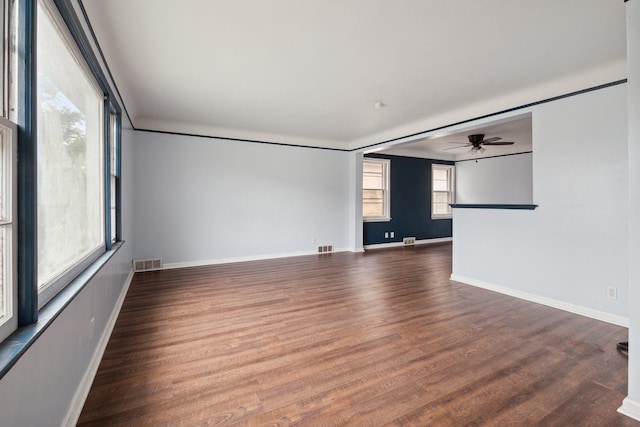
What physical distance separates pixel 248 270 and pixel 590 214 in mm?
4591

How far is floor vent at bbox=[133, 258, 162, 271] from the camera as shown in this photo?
4941 millimetres

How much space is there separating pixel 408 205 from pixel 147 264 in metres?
6.17

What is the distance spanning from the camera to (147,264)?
5.03 meters

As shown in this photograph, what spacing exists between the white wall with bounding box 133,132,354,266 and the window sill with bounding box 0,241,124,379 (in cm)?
337

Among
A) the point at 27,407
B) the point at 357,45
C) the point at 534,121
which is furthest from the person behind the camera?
the point at 534,121

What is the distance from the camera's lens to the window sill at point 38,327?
3.15 ft

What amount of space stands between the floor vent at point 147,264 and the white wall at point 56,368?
111 inches

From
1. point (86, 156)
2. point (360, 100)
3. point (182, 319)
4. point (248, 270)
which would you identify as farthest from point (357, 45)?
point (248, 270)

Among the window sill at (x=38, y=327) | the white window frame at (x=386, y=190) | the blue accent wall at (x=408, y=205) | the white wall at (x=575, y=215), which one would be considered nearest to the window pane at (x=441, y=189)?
the blue accent wall at (x=408, y=205)

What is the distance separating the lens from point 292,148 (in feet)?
21.0

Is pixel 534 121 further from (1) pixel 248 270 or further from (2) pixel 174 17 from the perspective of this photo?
(1) pixel 248 270

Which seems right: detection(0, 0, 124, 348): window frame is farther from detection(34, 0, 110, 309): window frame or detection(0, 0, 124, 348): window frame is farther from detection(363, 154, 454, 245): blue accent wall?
detection(363, 154, 454, 245): blue accent wall

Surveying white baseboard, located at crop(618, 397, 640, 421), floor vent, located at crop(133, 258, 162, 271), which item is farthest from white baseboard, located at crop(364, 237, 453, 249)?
white baseboard, located at crop(618, 397, 640, 421)

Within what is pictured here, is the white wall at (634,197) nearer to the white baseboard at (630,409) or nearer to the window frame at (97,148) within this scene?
the white baseboard at (630,409)
